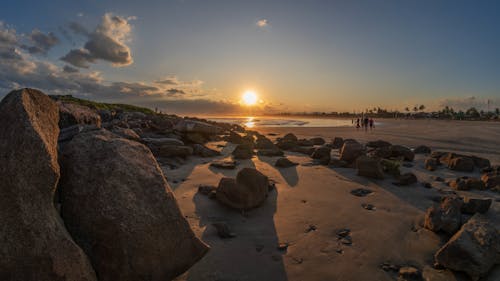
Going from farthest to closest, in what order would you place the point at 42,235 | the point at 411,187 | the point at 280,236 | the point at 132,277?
the point at 411,187, the point at 280,236, the point at 132,277, the point at 42,235

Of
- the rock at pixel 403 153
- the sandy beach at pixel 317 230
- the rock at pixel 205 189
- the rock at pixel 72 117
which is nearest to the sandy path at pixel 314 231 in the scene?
the sandy beach at pixel 317 230

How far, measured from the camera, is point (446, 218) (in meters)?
4.65

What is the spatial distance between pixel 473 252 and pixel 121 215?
4.35m

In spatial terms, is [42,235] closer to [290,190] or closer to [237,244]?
[237,244]

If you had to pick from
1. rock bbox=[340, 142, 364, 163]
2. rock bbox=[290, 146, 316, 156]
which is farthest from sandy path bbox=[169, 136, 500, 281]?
rock bbox=[290, 146, 316, 156]

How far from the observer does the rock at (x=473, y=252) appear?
3508 mm

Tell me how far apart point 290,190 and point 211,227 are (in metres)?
2.72

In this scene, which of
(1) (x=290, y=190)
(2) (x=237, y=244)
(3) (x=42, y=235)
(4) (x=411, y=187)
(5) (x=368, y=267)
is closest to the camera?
(3) (x=42, y=235)

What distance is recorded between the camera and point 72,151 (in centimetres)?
285

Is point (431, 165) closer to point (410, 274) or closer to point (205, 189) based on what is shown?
point (410, 274)

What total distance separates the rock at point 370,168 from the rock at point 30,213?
7.42 m

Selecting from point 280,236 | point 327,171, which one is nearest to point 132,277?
point 280,236

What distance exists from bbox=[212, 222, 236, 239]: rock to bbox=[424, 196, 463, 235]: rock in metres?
3.46

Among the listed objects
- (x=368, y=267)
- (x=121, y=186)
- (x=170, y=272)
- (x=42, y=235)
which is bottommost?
(x=368, y=267)
